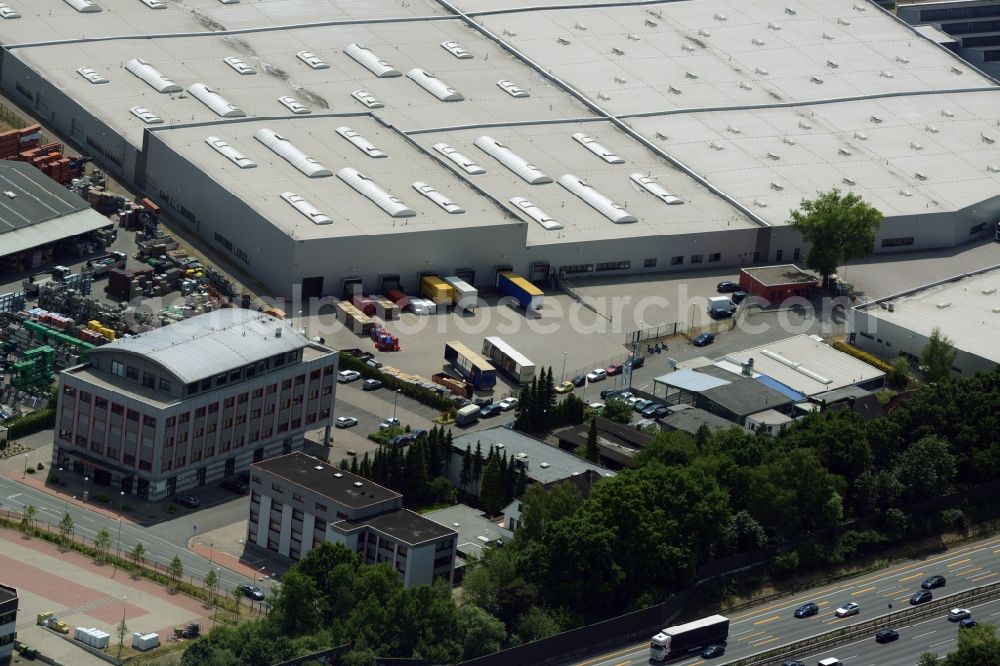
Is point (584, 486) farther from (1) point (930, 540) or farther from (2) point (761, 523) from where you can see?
(1) point (930, 540)

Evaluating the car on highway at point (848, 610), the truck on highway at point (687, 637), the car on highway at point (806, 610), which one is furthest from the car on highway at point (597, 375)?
the truck on highway at point (687, 637)

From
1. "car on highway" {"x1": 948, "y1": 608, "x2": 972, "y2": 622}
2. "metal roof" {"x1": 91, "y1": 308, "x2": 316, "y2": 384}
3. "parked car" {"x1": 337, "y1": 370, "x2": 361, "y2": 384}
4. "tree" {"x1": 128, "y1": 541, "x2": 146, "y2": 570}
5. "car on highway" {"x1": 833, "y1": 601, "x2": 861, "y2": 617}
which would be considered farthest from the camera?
"parked car" {"x1": 337, "y1": 370, "x2": 361, "y2": 384}

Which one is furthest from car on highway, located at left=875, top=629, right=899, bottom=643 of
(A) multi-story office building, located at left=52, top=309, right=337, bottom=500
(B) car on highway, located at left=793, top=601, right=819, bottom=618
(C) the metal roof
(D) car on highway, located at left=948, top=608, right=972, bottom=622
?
(C) the metal roof

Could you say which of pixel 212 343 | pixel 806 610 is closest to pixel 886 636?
pixel 806 610

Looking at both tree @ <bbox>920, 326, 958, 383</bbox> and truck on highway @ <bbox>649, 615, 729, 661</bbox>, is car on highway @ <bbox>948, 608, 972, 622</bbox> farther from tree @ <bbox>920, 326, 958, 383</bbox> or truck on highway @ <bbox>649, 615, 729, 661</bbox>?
tree @ <bbox>920, 326, 958, 383</bbox>

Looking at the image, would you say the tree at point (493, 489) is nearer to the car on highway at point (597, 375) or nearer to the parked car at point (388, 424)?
the parked car at point (388, 424)

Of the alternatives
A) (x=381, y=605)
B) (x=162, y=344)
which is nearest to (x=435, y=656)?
(x=381, y=605)
